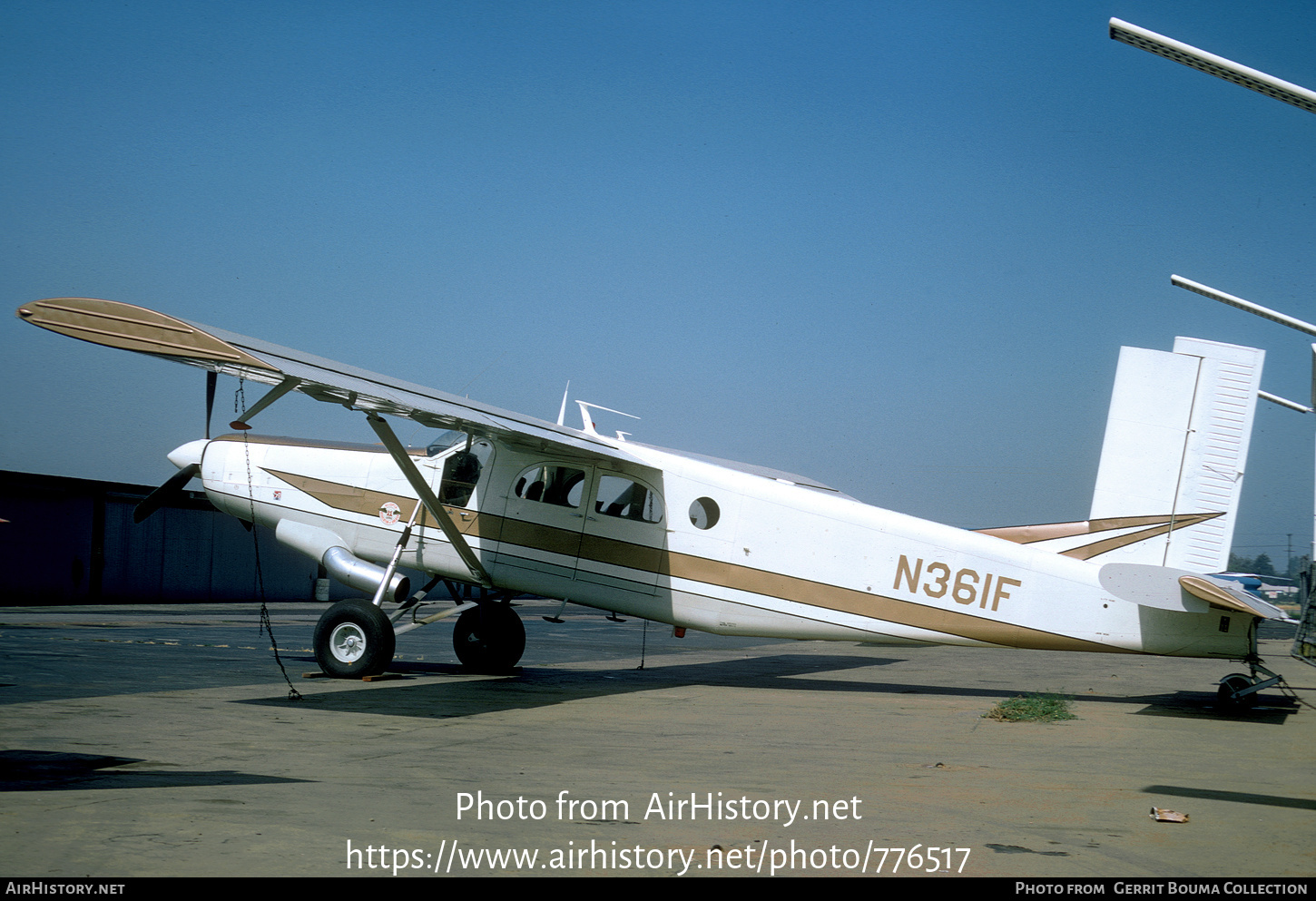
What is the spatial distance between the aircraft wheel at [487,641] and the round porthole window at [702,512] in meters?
3.09

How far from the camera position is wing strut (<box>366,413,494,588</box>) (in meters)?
11.5

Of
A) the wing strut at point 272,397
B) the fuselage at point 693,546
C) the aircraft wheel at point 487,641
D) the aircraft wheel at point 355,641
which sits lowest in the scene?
the aircraft wheel at point 487,641

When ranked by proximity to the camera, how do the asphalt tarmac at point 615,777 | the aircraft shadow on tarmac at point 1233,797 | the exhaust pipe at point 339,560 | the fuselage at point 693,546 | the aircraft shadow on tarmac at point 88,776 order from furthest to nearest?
the exhaust pipe at point 339,560 < the fuselage at point 693,546 < the aircraft shadow on tarmac at point 1233,797 < the aircraft shadow on tarmac at point 88,776 < the asphalt tarmac at point 615,777

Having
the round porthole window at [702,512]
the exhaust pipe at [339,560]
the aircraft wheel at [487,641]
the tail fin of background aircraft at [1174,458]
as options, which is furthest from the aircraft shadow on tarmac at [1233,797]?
the aircraft wheel at [487,641]

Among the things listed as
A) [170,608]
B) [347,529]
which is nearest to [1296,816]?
[347,529]

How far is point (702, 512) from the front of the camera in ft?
43.8

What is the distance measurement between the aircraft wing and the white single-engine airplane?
0.07 m

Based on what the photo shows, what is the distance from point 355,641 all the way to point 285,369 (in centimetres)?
420

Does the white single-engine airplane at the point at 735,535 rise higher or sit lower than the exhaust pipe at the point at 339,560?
higher

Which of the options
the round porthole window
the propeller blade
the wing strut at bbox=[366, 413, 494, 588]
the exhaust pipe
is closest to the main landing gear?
the round porthole window

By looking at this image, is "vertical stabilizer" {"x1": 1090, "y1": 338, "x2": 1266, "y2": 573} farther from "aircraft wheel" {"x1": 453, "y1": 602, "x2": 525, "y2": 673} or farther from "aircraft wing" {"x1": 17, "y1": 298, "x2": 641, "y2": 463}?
"aircraft wheel" {"x1": 453, "y1": 602, "x2": 525, "y2": 673}

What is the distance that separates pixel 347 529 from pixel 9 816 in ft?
29.1

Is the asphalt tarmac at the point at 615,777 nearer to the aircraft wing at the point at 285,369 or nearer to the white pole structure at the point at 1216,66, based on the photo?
the aircraft wing at the point at 285,369

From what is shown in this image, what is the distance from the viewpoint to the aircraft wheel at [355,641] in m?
12.4
